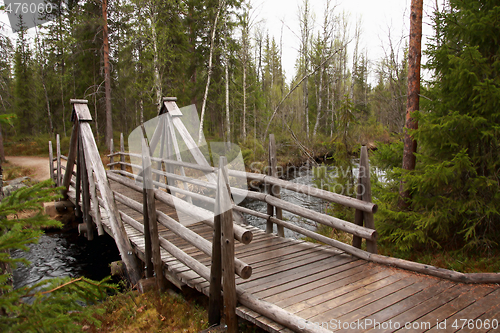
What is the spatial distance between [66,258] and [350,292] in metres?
6.45

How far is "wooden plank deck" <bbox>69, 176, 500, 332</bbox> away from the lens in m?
2.67

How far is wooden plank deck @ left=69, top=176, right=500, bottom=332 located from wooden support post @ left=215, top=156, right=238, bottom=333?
5.0 inches

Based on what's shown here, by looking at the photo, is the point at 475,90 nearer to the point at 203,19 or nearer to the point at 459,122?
the point at 459,122

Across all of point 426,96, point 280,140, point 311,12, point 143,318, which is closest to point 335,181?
point 426,96

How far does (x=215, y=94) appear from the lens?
20.7 m

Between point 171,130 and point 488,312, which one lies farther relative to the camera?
point 171,130

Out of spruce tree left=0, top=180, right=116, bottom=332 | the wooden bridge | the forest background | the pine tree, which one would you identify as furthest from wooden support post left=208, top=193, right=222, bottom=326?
the pine tree

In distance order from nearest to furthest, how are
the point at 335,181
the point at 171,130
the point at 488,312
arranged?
the point at 488,312
the point at 171,130
the point at 335,181

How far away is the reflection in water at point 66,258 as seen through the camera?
20.0ft

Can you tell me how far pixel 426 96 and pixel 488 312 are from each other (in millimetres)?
3506

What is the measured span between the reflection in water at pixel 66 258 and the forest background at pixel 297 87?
5.62 m

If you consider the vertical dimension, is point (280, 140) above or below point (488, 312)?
above

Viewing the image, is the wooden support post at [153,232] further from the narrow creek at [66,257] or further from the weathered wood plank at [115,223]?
the narrow creek at [66,257]

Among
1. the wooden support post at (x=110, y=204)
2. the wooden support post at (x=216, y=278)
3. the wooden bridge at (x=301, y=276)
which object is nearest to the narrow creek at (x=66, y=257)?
the wooden support post at (x=110, y=204)
